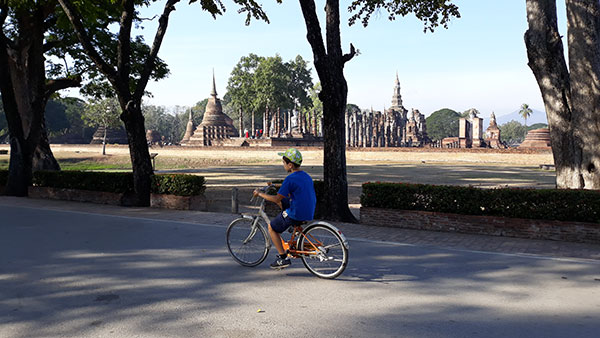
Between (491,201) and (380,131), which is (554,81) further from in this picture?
(380,131)

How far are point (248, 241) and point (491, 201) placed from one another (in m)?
5.11

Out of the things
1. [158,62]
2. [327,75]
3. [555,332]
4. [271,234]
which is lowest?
[555,332]

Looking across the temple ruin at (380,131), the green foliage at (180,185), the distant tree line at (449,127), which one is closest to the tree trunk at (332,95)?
the green foliage at (180,185)

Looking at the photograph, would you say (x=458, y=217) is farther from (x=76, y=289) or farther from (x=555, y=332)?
(x=76, y=289)

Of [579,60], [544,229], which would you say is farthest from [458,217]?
[579,60]

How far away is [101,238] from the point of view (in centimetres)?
871

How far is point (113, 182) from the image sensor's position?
1409 centimetres

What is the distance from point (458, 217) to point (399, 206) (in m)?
1.24

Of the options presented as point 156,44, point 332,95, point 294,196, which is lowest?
point 294,196

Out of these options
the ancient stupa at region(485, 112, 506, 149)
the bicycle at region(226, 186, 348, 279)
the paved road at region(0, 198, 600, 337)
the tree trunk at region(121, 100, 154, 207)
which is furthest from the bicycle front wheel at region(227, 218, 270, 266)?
the ancient stupa at region(485, 112, 506, 149)

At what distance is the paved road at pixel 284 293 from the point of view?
4.41 meters

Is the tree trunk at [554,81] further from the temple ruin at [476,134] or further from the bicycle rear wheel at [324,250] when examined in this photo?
the temple ruin at [476,134]

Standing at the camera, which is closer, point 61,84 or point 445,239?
point 445,239

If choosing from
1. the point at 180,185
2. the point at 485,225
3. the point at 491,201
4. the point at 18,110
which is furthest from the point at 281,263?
the point at 18,110
